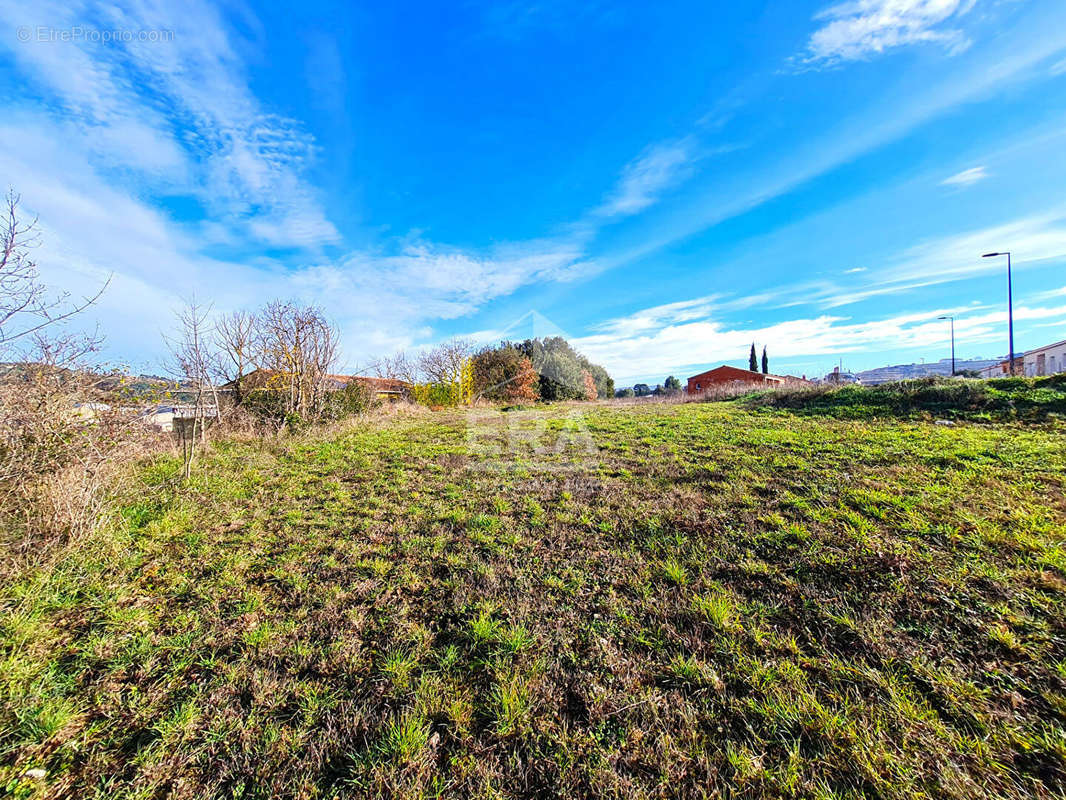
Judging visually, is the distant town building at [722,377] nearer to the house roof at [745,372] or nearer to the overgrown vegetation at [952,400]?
the house roof at [745,372]

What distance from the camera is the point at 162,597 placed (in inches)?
116

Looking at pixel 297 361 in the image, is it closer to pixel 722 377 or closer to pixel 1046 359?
pixel 722 377

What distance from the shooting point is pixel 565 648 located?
2.41 metres

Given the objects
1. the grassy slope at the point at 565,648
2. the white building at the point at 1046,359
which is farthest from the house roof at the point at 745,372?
the grassy slope at the point at 565,648

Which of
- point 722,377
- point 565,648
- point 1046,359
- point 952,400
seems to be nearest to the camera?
point 565,648

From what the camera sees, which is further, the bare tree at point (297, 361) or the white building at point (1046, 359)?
the white building at point (1046, 359)

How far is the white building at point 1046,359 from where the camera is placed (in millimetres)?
24062

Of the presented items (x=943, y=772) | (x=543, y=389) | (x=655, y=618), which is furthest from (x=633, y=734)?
(x=543, y=389)

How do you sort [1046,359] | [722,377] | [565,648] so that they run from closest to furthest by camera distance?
[565,648], [1046,359], [722,377]

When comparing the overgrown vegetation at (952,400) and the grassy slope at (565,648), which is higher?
the overgrown vegetation at (952,400)

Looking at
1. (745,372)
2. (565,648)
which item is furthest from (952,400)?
(745,372)

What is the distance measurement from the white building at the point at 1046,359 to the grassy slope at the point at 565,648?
114ft

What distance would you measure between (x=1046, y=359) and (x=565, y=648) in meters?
43.2

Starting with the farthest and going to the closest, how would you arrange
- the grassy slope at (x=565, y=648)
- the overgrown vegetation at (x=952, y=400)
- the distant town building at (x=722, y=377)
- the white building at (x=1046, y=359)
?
the distant town building at (x=722, y=377) → the white building at (x=1046, y=359) → the overgrown vegetation at (x=952, y=400) → the grassy slope at (x=565, y=648)
